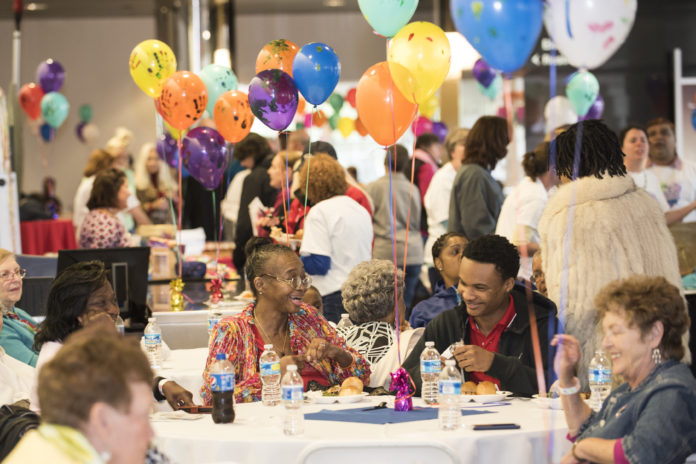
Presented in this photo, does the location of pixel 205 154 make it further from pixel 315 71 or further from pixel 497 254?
pixel 497 254

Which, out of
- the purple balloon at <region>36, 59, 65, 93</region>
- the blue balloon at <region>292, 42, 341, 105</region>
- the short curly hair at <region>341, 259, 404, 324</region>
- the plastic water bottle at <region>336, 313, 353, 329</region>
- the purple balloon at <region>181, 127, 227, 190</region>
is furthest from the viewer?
the purple balloon at <region>36, 59, 65, 93</region>

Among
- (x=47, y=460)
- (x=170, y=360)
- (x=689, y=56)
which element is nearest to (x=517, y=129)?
(x=689, y=56)

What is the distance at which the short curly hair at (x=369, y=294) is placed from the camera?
13.7 feet

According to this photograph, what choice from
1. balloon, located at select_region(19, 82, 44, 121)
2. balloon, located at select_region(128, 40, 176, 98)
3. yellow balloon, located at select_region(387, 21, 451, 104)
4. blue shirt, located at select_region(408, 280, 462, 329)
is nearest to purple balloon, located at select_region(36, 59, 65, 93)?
balloon, located at select_region(19, 82, 44, 121)

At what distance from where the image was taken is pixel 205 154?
6461 millimetres

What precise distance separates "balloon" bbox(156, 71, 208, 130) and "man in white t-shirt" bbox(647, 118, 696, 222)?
3346 mm

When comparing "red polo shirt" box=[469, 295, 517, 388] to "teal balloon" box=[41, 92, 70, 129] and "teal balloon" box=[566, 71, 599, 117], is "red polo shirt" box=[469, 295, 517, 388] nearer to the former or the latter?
"teal balloon" box=[566, 71, 599, 117]

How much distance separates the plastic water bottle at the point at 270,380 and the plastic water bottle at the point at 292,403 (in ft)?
0.84

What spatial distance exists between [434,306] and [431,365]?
1444 mm

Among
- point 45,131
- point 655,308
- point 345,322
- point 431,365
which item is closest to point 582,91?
point 345,322

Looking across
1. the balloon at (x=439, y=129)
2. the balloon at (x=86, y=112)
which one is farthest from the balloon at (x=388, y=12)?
the balloon at (x=86, y=112)

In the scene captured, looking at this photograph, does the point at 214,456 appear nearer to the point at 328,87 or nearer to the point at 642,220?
the point at 642,220

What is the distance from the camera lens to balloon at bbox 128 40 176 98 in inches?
259

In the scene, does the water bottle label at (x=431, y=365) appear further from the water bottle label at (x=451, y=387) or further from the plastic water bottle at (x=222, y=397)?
the plastic water bottle at (x=222, y=397)
